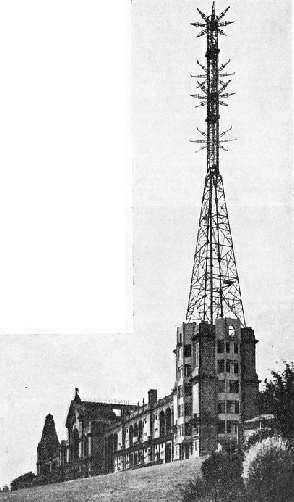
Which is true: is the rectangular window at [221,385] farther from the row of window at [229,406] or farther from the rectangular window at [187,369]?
the rectangular window at [187,369]

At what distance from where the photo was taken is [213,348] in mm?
11508

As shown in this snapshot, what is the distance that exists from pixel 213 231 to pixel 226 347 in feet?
4.87

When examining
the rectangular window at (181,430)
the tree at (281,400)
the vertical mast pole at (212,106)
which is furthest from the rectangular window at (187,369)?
the vertical mast pole at (212,106)

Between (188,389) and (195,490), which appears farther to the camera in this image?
(188,389)

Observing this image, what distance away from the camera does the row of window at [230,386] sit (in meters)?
11.5

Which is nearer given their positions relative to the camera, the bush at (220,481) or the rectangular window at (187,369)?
the bush at (220,481)

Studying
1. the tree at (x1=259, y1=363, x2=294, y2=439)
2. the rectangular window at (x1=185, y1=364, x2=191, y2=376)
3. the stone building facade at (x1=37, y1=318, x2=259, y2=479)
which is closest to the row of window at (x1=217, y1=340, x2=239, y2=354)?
the stone building facade at (x1=37, y1=318, x2=259, y2=479)

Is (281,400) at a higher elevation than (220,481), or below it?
higher

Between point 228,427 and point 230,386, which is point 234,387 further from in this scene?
point 228,427

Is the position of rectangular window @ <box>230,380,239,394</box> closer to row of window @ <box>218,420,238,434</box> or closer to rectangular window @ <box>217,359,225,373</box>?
rectangular window @ <box>217,359,225,373</box>

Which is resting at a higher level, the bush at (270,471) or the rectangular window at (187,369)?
the rectangular window at (187,369)

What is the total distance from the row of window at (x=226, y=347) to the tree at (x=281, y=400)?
1.83 ft

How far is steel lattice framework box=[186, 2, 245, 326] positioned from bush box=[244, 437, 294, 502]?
1604 millimetres

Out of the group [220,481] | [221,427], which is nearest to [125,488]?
[220,481]
